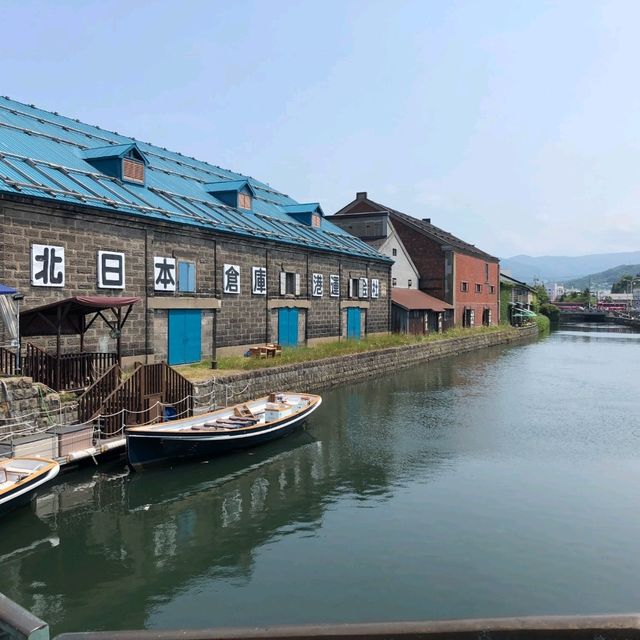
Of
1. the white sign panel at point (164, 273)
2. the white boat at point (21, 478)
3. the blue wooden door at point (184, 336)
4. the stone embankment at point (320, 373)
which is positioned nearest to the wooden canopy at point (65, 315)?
the stone embankment at point (320, 373)

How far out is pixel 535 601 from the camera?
962cm

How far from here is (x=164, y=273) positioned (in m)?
26.2

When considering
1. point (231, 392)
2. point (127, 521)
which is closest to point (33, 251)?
point (231, 392)

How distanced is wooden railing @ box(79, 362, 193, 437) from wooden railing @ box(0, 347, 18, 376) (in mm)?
2147

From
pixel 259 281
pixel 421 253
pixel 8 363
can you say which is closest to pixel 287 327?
pixel 259 281

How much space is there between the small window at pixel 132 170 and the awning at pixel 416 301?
86.8 ft

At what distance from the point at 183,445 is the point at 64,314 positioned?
551cm

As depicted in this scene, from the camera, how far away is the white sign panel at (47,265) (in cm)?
2081

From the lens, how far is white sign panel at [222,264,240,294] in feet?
98.3

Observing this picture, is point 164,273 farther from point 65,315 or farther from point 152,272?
point 65,315

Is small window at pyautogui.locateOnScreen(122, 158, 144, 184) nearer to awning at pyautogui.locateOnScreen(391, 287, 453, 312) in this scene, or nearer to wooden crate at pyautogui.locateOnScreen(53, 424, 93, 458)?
wooden crate at pyautogui.locateOnScreen(53, 424, 93, 458)

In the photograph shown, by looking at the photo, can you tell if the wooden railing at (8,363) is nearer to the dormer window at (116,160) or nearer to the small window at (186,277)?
the small window at (186,277)

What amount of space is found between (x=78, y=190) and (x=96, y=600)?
17038mm

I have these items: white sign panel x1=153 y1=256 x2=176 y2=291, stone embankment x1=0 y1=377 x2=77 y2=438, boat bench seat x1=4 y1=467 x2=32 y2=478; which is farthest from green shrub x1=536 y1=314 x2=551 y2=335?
boat bench seat x1=4 y1=467 x2=32 y2=478
